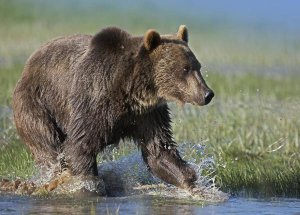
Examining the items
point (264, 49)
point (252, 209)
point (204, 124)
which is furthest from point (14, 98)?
point (264, 49)

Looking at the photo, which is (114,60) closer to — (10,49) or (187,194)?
(187,194)

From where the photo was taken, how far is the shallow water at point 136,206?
7734 millimetres

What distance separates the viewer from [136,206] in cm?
797

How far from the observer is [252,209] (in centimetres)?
812

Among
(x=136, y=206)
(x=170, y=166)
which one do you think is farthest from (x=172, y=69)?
(x=136, y=206)

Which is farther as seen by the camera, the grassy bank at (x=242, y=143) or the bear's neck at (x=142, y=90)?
Result: the grassy bank at (x=242, y=143)

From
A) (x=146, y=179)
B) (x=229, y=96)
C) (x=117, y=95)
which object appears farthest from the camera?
(x=229, y=96)

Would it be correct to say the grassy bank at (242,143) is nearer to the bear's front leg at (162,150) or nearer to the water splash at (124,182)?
the water splash at (124,182)

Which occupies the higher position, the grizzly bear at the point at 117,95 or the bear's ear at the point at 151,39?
the bear's ear at the point at 151,39

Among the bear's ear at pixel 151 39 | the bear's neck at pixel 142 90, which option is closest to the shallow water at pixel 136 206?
the bear's neck at pixel 142 90

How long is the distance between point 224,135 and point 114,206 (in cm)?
343

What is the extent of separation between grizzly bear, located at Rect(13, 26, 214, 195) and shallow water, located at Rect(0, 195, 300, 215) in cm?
35

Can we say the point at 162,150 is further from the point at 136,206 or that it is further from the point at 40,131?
the point at 40,131

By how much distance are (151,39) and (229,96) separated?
7234 millimetres
